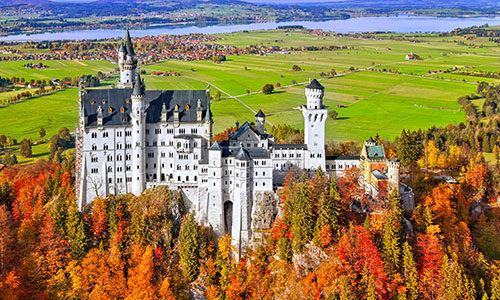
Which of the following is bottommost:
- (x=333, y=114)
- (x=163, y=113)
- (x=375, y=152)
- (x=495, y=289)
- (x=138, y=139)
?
(x=495, y=289)

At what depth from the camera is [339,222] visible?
61562 mm

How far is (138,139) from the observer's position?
6881cm

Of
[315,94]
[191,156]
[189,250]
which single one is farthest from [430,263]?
[191,156]

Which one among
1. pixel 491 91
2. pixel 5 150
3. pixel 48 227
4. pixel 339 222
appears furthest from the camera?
pixel 491 91

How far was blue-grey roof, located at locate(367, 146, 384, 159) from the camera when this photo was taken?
68037 mm

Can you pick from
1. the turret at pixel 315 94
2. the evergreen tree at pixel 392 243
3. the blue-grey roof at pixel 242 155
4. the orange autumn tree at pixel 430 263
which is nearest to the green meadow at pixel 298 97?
the turret at pixel 315 94

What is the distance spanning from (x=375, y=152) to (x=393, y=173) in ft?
16.8

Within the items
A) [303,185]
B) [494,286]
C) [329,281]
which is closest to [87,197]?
[303,185]

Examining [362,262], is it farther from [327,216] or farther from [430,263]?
[430,263]

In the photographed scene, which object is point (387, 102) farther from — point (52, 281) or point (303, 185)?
point (52, 281)

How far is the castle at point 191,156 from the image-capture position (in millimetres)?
66250

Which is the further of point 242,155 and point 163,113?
point 163,113

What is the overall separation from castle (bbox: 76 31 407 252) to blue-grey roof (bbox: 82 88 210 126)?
0.42ft

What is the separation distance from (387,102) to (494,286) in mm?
92878
